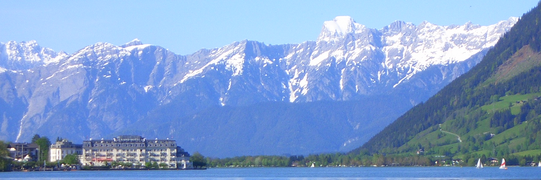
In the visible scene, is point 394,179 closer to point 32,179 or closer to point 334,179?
point 334,179

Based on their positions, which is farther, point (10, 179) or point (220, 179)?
point (220, 179)

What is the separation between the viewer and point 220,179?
182875 mm

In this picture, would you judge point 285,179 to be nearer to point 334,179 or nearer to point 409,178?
point 334,179

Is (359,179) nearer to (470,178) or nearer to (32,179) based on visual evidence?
(470,178)

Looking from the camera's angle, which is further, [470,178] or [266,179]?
[266,179]

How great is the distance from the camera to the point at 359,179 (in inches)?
6909

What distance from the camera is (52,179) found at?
571ft

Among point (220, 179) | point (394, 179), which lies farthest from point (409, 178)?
point (220, 179)

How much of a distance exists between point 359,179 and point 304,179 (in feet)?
35.7

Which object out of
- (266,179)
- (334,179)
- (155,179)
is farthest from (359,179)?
(155,179)

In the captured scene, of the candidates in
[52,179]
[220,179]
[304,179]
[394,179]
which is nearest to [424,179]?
[394,179]

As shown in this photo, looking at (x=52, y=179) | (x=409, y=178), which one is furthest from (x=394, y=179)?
(x=52, y=179)

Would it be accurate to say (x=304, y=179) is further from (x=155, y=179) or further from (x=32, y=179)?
(x=32, y=179)

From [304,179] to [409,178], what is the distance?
19502 millimetres
